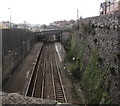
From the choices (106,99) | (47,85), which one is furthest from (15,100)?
(47,85)

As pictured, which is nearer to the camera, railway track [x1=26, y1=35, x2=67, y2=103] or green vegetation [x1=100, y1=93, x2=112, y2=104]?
green vegetation [x1=100, y1=93, x2=112, y2=104]

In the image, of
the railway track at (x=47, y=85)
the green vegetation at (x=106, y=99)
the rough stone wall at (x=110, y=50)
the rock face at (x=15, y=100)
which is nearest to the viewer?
the rock face at (x=15, y=100)

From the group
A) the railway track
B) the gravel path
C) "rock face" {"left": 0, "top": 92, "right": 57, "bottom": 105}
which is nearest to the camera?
"rock face" {"left": 0, "top": 92, "right": 57, "bottom": 105}

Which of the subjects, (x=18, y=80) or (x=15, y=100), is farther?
(x=18, y=80)

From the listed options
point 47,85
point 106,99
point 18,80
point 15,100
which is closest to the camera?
point 15,100

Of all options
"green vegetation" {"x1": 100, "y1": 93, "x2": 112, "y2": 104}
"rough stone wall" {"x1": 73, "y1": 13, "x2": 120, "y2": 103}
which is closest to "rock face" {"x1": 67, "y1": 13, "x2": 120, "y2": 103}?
"rough stone wall" {"x1": 73, "y1": 13, "x2": 120, "y2": 103}

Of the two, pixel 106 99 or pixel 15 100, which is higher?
pixel 15 100

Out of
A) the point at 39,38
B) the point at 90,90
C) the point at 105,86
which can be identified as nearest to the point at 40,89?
the point at 90,90

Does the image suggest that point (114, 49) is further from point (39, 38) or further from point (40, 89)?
point (39, 38)

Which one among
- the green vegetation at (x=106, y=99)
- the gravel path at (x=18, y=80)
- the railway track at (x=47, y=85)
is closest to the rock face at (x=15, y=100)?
the green vegetation at (x=106, y=99)

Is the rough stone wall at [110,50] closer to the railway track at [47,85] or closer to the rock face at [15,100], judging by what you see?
the rock face at [15,100]

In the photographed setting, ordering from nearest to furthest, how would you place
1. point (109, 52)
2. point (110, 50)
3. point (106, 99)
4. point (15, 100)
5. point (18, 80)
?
point (15, 100), point (106, 99), point (110, 50), point (109, 52), point (18, 80)

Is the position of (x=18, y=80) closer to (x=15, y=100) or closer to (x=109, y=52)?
(x=109, y=52)

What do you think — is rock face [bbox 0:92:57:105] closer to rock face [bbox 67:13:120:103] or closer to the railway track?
rock face [bbox 67:13:120:103]
